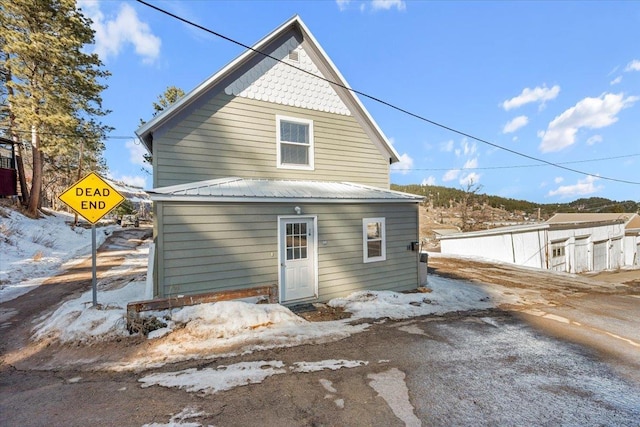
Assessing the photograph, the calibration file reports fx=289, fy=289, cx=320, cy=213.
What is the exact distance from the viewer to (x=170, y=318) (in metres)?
5.51

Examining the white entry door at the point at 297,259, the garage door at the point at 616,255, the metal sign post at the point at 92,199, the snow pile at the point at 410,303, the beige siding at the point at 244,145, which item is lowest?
the garage door at the point at 616,255

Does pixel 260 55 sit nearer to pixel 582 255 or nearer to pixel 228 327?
pixel 228 327

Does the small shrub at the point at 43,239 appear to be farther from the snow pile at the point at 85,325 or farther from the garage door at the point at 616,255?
the garage door at the point at 616,255

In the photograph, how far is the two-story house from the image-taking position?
6469 mm

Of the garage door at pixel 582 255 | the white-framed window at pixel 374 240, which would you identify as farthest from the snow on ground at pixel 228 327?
the garage door at pixel 582 255

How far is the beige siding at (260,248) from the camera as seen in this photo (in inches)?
243

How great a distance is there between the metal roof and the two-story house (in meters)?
0.03

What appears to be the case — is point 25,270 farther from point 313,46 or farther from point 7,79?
point 7,79

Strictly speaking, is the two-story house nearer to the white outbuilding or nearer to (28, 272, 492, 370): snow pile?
(28, 272, 492, 370): snow pile

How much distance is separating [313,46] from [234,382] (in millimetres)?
9335

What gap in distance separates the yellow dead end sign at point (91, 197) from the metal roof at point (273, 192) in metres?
0.91

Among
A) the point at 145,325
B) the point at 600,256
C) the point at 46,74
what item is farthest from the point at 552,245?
the point at 46,74

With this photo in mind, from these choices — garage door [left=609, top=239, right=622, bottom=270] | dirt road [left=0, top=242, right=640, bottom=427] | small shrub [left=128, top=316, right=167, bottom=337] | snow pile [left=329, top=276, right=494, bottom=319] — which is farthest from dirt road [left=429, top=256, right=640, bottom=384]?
garage door [left=609, top=239, right=622, bottom=270]

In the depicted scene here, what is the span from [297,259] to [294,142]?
3.64 m
